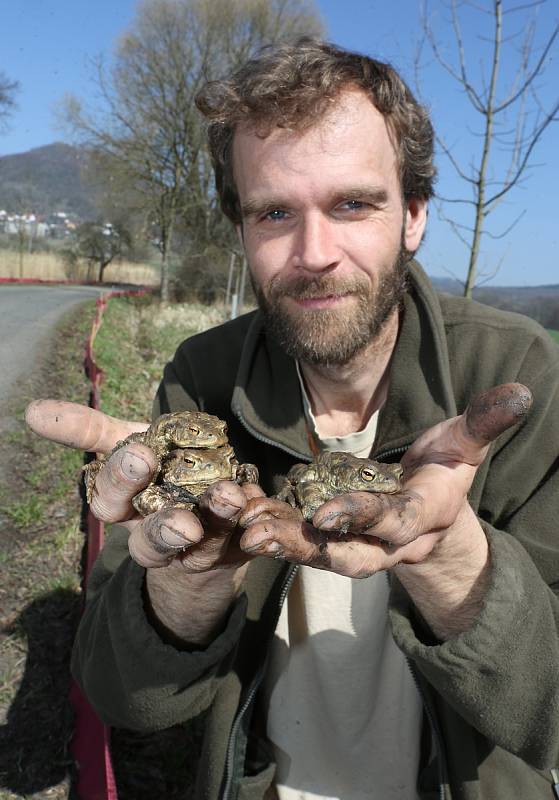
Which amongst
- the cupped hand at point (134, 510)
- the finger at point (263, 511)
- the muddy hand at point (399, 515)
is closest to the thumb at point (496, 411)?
the muddy hand at point (399, 515)

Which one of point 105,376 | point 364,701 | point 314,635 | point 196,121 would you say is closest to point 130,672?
point 314,635

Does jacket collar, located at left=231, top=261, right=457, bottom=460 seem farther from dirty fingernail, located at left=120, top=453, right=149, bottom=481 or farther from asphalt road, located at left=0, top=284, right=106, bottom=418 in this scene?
asphalt road, located at left=0, top=284, right=106, bottom=418

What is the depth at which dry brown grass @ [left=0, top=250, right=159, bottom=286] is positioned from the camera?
1709 inches

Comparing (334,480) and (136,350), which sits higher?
(334,480)

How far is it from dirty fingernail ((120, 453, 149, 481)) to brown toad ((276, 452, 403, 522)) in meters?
0.50

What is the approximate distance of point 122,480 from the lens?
169cm

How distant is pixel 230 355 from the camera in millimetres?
3090

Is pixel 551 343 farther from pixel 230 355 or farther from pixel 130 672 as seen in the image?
pixel 130 672

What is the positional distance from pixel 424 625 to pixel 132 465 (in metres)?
1.18

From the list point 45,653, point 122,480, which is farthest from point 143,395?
point 122,480

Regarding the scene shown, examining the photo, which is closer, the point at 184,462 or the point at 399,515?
the point at 399,515

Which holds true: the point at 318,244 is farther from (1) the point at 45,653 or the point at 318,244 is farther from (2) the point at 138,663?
(1) the point at 45,653

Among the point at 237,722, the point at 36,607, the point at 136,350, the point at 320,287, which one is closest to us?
the point at 237,722

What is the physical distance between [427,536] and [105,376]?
379 inches
